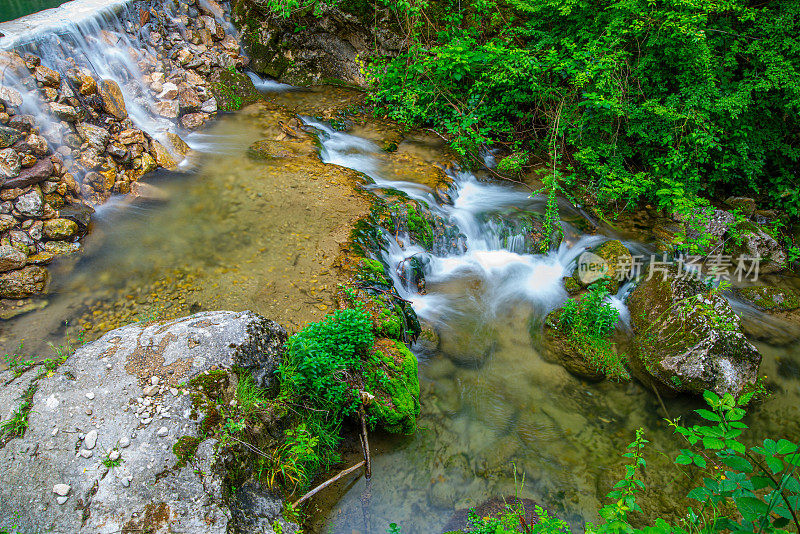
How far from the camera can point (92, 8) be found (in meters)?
8.08

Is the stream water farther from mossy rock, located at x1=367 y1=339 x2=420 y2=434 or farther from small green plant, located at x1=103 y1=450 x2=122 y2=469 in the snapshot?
small green plant, located at x1=103 y1=450 x2=122 y2=469

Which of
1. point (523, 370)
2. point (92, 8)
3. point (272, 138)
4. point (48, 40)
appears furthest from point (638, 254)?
point (92, 8)

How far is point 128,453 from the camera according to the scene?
115 inches

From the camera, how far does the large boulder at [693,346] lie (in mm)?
5062

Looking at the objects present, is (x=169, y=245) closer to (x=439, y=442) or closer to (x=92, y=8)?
(x=439, y=442)

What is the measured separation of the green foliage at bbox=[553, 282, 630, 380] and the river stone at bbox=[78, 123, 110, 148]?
7246 mm

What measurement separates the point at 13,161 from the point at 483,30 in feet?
27.3

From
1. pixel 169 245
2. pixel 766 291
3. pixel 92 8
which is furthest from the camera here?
pixel 92 8

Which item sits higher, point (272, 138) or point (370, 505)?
point (272, 138)

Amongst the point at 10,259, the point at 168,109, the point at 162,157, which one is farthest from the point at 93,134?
the point at 10,259

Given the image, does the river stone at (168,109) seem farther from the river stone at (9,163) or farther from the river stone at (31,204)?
the river stone at (31,204)

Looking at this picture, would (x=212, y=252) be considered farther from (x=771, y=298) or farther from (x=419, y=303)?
(x=771, y=298)

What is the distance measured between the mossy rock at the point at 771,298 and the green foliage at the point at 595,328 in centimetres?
254

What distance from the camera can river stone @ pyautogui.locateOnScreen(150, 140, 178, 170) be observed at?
7095 millimetres
